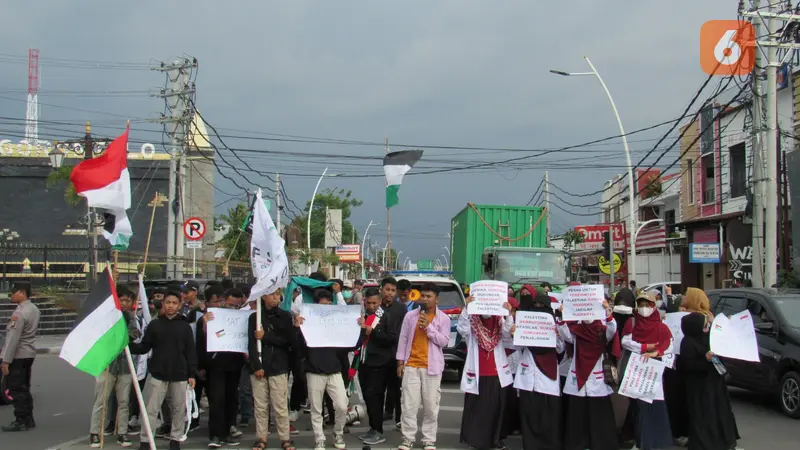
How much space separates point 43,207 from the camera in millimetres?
44750

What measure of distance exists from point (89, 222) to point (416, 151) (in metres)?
14.6

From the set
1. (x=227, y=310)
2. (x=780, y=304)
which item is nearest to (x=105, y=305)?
(x=227, y=310)

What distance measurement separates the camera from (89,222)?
23.1 meters

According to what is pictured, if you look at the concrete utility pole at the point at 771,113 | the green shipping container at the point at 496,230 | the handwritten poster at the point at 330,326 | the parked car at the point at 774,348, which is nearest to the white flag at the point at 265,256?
the handwritten poster at the point at 330,326

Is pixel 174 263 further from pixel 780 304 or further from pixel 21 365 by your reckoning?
pixel 780 304

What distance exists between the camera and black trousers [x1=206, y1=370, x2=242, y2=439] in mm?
8039

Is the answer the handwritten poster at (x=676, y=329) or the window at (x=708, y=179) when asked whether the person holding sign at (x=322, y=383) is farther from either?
the window at (x=708, y=179)

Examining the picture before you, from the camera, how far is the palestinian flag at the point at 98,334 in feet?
23.5

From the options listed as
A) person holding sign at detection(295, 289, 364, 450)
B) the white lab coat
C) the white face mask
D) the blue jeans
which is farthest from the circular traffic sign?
the white face mask

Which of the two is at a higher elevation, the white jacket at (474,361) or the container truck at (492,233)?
the container truck at (492,233)

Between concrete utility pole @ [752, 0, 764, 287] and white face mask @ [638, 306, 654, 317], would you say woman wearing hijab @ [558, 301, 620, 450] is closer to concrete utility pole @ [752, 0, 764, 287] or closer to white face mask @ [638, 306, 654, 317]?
white face mask @ [638, 306, 654, 317]

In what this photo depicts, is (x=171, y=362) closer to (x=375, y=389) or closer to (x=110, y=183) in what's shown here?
(x=110, y=183)

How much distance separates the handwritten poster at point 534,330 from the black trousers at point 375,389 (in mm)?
1574

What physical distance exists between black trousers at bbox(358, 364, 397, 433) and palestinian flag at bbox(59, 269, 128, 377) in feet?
8.69
